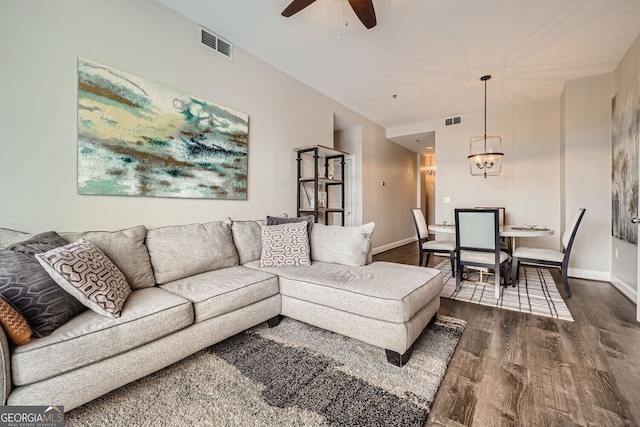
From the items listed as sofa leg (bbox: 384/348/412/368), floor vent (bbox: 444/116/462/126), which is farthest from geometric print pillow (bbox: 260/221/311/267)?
floor vent (bbox: 444/116/462/126)

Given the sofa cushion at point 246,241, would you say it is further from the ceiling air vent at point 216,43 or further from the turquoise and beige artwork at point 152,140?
the ceiling air vent at point 216,43

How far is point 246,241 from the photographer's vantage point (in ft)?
8.79

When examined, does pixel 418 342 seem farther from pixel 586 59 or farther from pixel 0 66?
pixel 586 59

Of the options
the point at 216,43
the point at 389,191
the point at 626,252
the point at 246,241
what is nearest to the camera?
the point at 246,241

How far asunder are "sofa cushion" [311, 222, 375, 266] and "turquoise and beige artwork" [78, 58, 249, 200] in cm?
111

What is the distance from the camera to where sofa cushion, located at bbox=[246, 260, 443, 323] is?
1.68 m

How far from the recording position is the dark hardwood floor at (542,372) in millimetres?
1285

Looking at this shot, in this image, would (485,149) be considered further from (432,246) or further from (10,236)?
(10,236)

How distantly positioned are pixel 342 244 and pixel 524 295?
225 cm

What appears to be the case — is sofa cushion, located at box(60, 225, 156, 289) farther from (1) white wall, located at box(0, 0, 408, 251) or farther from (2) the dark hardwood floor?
(2) the dark hardwood floor

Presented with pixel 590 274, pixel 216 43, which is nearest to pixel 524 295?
pixel 590 274

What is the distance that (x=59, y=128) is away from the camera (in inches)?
74.1

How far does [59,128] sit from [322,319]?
2.33 meters

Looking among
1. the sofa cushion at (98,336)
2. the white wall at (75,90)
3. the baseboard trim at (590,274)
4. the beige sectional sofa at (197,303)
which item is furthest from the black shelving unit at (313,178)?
the baseboard trim at (590,274)
